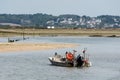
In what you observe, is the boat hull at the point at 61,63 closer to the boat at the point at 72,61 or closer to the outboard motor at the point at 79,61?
the boat at the point at 72,61

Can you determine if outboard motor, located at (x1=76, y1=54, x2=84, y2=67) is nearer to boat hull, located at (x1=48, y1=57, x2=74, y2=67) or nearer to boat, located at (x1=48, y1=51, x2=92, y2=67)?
boat, located at (x1=48, y1=51, x2=92, y2=67)

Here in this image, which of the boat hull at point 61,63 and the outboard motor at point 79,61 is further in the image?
the boat hull at point 61,63

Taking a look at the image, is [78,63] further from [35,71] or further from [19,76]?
[19,76]

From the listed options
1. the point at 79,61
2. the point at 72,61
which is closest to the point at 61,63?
the point at 72,61

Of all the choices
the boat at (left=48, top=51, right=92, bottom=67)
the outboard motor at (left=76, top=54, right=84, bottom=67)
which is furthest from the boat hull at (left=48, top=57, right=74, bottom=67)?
the outboard motor at (left=76, top=54, right=84, bottom=67)

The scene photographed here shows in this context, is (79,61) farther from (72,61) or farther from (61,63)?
(61,63)

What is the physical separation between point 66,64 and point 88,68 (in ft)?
7.24

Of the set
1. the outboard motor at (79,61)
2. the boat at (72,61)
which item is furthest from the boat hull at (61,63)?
the outboard motor at (79,61)

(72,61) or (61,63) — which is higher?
(72,61)

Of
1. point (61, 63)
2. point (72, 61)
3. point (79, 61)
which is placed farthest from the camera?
point (61, 63)

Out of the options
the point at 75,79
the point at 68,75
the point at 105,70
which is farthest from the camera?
the point at 105,70

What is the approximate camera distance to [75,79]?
36.5 meters

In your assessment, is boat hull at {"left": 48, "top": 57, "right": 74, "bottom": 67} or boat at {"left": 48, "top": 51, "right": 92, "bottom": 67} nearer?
boat at {"left": 48, "top": 51, "right": 92, "bottom": 67}

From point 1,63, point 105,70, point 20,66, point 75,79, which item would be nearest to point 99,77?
point 75,79
